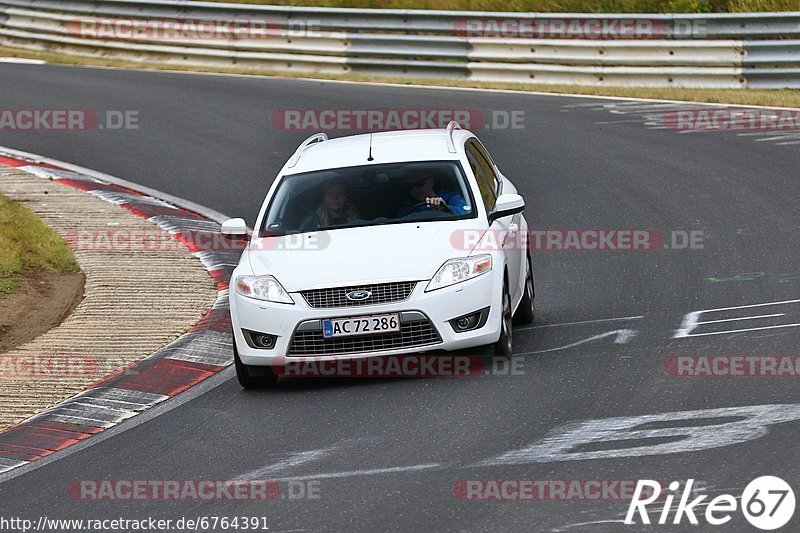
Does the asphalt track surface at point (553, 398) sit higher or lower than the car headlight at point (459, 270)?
lower

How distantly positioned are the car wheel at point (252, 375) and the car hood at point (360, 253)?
2.02ft

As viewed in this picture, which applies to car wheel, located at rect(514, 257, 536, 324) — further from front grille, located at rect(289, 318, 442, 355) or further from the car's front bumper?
front grille, located at rect(289, 318, 442, 355)

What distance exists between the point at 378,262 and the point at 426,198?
1.09 m

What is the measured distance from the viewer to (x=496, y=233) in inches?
389

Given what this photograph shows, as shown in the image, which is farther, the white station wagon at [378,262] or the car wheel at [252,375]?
the car wheel at [252,375]

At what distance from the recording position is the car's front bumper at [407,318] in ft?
30.0

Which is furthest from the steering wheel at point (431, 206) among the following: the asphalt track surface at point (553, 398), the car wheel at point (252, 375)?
the car wheel at point (252, 375)

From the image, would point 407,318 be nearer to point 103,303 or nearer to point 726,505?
point 726,505

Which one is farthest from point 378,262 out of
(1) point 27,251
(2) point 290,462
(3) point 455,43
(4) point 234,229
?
(3) point 455,43

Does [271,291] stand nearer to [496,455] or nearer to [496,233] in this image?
[496,233]

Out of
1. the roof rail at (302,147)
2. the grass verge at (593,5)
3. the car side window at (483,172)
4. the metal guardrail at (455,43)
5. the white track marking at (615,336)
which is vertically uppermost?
the grass verge at (593,5)

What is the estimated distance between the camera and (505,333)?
9.56 m

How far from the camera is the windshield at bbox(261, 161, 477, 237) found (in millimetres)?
10102

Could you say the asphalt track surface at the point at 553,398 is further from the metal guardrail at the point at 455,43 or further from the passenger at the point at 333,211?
the metal guardrail at the point at 455,43
